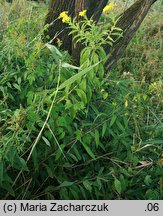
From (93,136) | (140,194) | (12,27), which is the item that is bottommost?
(140,194)

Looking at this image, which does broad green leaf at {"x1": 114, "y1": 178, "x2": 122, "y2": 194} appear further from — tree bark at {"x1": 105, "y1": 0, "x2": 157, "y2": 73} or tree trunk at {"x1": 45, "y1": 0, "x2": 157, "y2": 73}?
tree bark at {"x1": 105, "y1": 0, "x2": 157, "y2": 73}

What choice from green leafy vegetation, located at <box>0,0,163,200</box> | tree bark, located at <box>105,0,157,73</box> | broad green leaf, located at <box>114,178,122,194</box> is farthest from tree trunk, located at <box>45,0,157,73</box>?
broad green leaf, located at <box>114,178,122,194</box>

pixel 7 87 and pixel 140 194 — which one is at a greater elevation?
pixel 7 87

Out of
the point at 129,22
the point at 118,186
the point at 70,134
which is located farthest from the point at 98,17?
the point at 118,186

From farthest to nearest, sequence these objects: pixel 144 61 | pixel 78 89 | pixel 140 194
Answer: pixel 144 61
pixel 140 194
pixel 78 89

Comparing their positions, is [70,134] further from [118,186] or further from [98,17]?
[98,17]

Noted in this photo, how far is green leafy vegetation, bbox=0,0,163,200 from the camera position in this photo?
2.05 meters

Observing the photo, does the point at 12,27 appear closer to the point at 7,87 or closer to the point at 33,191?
the point at 7,87

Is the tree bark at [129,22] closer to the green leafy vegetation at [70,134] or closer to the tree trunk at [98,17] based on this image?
the tree trunk at [98,17]

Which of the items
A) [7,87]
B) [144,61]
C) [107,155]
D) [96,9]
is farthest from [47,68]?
[144,61]

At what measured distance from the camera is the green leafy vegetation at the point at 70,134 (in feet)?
6.72

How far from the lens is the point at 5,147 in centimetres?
193

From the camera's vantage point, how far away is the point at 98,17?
3893 millimetres

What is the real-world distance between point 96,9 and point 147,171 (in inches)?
73.9
